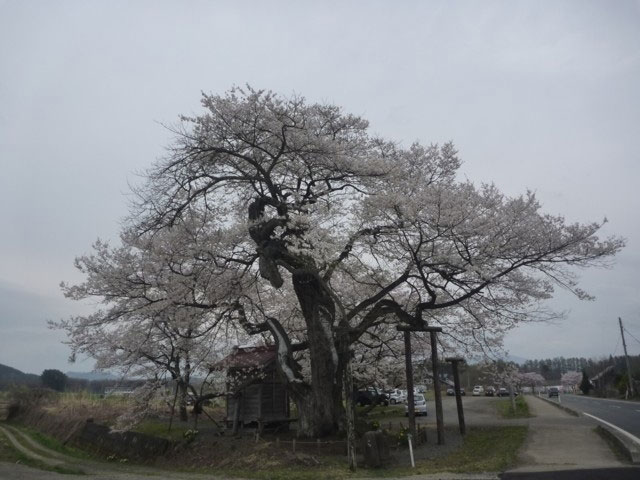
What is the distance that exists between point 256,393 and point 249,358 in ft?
4.91

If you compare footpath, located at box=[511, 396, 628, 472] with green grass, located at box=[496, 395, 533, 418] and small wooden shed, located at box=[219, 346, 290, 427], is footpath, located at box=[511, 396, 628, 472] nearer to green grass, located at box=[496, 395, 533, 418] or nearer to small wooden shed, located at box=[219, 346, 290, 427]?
green grass, located at box=[496, 395, 533, 418]

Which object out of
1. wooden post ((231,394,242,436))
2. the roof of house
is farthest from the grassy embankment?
the roof of house

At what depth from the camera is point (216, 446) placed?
1631cm

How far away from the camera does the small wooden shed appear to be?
19352 millimetres

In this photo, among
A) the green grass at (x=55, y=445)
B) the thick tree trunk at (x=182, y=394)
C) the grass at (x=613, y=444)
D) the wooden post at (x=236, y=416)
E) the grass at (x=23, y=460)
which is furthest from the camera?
the thick tree trunk at (x=182, y=394)

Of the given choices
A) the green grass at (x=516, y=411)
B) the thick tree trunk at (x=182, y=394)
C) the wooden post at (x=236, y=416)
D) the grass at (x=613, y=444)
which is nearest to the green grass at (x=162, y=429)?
the thick tree trunk at (x=182, y=394)

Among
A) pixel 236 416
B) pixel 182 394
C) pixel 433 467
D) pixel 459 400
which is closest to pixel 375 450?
pixel 433 467

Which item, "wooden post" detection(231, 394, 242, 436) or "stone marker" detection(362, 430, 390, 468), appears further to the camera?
"wooden post" detection(231, 394, 242, 436)

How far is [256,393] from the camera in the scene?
19.8 metres

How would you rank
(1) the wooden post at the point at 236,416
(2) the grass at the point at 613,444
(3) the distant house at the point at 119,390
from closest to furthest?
Answer: (2) the grass at the point at 613,444 → (1) the wooden post at the point at 236,416 → (3) the distant house at the point at 119,390

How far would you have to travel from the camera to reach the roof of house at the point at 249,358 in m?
19.6

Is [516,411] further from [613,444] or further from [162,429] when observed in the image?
[162,429]

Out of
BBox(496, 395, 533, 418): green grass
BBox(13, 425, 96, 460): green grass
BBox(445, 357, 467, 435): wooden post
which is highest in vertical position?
BBox(445, 357, 467, 435): wooden post

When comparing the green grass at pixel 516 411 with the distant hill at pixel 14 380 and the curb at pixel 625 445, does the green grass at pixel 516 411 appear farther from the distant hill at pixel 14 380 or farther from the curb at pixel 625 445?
the distant hill at pixel 14 380
